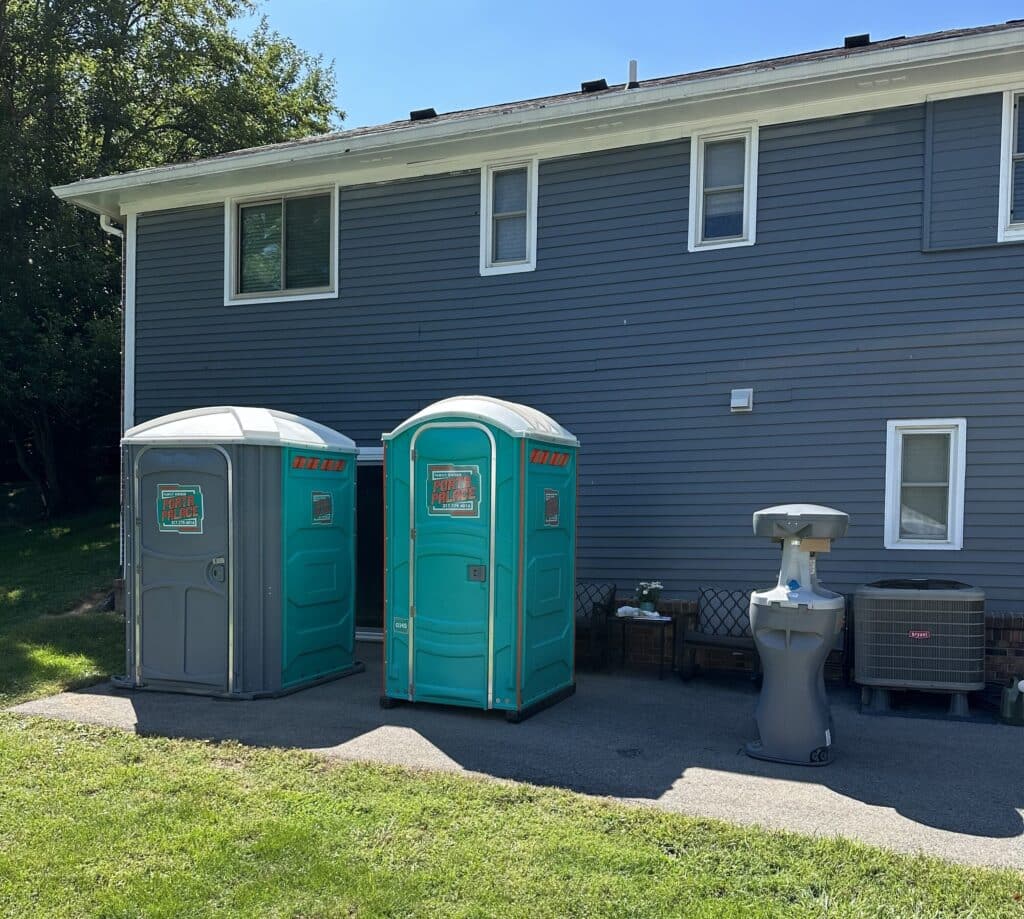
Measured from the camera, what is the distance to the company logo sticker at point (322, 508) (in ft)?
24.6

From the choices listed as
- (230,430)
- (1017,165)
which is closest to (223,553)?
(230,430)

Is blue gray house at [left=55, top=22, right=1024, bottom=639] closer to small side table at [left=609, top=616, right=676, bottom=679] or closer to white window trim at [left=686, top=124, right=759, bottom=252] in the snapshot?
white window trim at [left=686, top=124, right=759, bottom=252]

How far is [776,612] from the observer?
549 centimetres

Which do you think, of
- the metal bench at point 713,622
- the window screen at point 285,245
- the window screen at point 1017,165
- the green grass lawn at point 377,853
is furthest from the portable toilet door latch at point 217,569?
the window screen at point 1017,165

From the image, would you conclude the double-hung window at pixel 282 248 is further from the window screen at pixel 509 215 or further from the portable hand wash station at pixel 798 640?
the portable hand wash station at pixel 798 640

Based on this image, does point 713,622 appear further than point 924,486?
Yes

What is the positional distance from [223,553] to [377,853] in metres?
3.53

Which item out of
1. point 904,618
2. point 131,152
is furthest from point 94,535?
point 904,618

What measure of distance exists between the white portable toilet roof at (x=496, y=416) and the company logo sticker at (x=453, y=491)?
0.38 metres

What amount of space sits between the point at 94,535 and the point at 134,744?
41.8 ft

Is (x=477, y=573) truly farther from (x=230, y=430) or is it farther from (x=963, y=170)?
(x=963, y=170)

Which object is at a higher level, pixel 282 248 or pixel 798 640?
pixel 282 248

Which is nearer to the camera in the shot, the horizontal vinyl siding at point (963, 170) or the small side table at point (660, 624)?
the horizontal vinyl siding at point (963, 170)

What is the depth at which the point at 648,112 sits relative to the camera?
27.1ft
